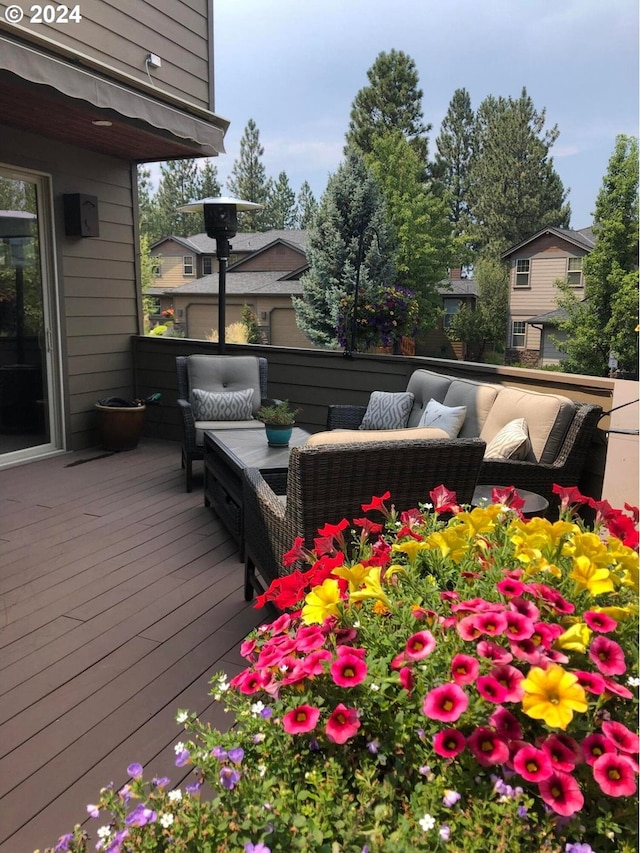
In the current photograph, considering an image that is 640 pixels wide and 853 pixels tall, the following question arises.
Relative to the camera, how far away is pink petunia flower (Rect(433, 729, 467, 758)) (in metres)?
0.89

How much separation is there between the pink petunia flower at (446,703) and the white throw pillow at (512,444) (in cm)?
238

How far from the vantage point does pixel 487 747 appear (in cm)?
89

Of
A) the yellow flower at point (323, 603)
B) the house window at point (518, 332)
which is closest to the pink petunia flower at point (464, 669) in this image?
the yellow flower at point (323, 603)

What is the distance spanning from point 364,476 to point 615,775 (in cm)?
146

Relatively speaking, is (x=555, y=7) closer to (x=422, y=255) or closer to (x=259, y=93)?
(x=422, y=255)

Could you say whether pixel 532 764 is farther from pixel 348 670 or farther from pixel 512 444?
pixel 512 444

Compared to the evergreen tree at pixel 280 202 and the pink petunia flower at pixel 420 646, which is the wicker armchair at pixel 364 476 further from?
the evergreen tree at pixel 280 202

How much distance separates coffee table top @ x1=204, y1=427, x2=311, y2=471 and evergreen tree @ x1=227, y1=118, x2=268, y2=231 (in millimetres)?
36939

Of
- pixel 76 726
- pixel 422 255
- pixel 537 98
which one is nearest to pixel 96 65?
pixel 76 726

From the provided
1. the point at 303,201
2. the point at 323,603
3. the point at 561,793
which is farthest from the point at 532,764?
the point at 303,201

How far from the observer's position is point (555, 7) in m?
2.03

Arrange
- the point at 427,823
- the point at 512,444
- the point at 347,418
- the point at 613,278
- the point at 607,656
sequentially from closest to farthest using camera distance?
1. the point at 427,823
2. the point at 607,656
3. the point at 512,444
4. the point at 347,418
5. the point at 613,278

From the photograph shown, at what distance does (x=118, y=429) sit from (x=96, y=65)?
9.36 ft

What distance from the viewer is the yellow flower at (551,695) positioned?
843 millimetres
